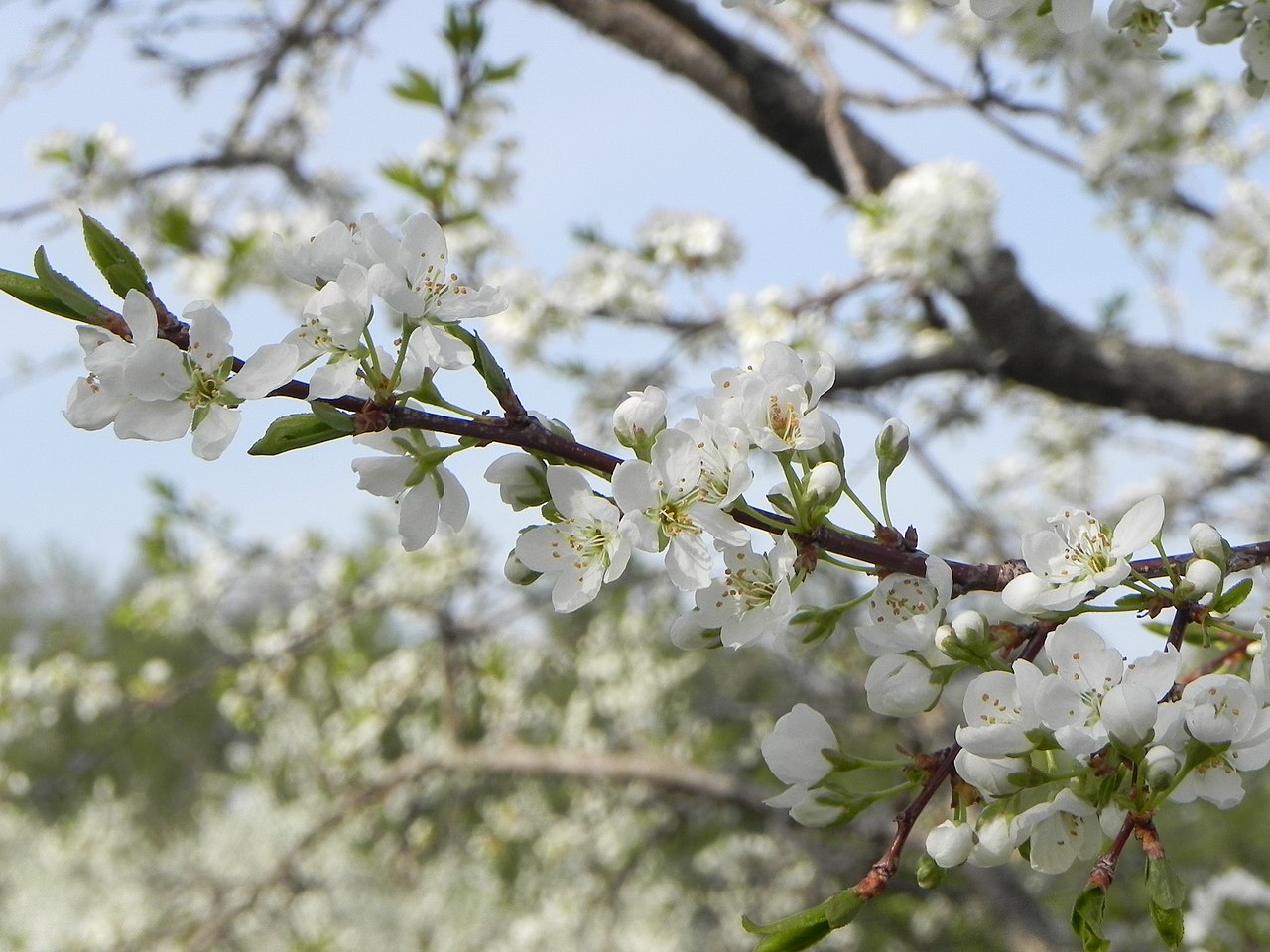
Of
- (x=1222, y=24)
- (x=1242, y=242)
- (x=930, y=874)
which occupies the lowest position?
(x=1242, y=242)

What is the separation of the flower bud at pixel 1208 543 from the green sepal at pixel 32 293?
92 centimetres

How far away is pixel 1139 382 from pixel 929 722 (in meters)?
1.82

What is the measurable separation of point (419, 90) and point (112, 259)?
2.44 m

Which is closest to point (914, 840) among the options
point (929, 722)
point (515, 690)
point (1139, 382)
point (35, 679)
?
point (929, 722)

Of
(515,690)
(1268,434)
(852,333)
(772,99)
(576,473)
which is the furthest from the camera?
(515,690)

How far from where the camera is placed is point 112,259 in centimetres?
89

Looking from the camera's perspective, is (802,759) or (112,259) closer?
(112,259)

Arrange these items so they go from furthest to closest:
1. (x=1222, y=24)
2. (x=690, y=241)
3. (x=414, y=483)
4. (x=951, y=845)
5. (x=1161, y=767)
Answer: (x=690, y=241), (x=1222, y=24), (x=414, y=483), (x=951, y=845), (x=1161, y=767)

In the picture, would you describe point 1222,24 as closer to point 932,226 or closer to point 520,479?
point 520,479

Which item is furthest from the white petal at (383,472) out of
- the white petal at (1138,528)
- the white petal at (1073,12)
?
the white petal at (1073,12)

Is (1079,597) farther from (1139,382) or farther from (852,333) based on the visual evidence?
(852,333)

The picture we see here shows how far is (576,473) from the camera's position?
96 centimetres

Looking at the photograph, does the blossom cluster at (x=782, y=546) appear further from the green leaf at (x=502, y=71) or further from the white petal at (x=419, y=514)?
the green leaf at (x=502, y=71)

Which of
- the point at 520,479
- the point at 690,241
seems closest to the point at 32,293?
the point at 520,479
